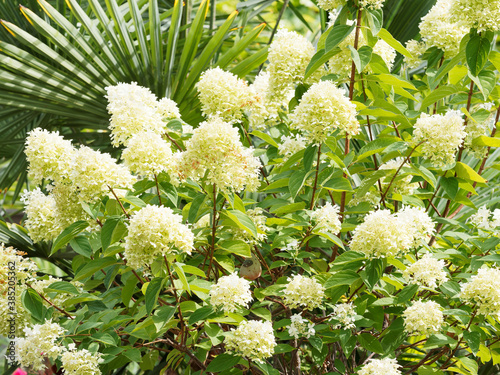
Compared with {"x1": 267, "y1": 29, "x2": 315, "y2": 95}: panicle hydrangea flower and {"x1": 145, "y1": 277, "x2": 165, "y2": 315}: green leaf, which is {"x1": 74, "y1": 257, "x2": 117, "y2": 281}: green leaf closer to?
{"x1": 145, "y1": 277, "x2": 165, "y2": 315}: green leaf

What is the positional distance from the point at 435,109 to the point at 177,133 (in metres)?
0.98

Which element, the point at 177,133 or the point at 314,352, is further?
the point at 177,133

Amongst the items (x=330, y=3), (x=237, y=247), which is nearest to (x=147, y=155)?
(x=237, y=247)

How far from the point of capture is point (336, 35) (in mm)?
1571

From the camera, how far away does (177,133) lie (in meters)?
1.93

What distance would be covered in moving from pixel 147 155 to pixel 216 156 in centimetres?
21

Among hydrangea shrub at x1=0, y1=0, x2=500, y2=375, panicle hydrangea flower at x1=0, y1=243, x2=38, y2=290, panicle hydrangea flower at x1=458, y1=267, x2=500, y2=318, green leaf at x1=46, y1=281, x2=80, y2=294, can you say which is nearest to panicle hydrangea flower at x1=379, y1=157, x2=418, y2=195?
hydrangea shrub at x1=0, y1=0, x2=500, y2=375

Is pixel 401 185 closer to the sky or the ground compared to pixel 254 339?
closer to the sky

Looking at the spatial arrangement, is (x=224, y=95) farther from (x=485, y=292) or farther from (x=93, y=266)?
(x=485, y=292)

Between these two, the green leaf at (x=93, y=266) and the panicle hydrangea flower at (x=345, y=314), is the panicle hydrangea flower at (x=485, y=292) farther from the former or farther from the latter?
the green leaf at (x=93, y=266)

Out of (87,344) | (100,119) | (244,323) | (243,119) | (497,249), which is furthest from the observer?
(100,119)

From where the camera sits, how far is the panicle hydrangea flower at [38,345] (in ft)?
4.85

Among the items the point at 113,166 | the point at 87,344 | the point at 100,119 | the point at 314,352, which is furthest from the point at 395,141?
the point at 100,119

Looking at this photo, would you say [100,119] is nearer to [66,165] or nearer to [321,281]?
[66,165]
